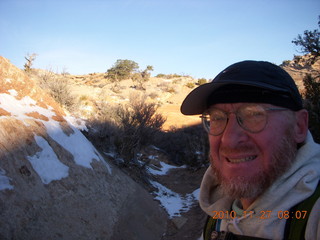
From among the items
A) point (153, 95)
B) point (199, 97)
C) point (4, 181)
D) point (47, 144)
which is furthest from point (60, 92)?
point (153, 95)

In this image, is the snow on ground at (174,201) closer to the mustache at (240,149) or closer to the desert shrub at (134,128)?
the desert shrub at (134,128)

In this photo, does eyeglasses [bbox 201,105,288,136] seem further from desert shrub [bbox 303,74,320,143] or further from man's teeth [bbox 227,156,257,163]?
desert shrub [bbox 303,74,320,143]

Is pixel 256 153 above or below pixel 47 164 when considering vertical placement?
above

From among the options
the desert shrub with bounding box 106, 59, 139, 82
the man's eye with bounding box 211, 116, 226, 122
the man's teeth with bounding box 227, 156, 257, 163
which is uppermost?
the desert shrub with bounding box 106, 59, 139, 82

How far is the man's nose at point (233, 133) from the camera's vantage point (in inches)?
52.2

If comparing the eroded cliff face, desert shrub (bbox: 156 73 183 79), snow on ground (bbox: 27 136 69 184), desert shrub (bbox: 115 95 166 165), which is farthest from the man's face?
desert shrub (bbox: 156 73 183 79)

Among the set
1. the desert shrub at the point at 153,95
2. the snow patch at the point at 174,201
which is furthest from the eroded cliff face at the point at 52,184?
the desert shrub at the point at 153,95

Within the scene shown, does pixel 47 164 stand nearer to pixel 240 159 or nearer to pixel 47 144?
pixel 47 144

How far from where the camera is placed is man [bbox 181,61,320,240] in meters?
1.12

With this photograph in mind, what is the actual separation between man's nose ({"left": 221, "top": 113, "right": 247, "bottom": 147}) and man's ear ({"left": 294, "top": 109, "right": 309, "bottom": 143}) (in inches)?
10.8

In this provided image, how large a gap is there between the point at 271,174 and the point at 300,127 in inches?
12.5

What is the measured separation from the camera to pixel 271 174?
1235mm

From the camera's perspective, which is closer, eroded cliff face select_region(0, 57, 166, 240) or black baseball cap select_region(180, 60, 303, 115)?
black baseball cap select_region(180, 60, 303, 115)

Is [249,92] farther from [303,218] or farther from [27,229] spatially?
[27,229]
